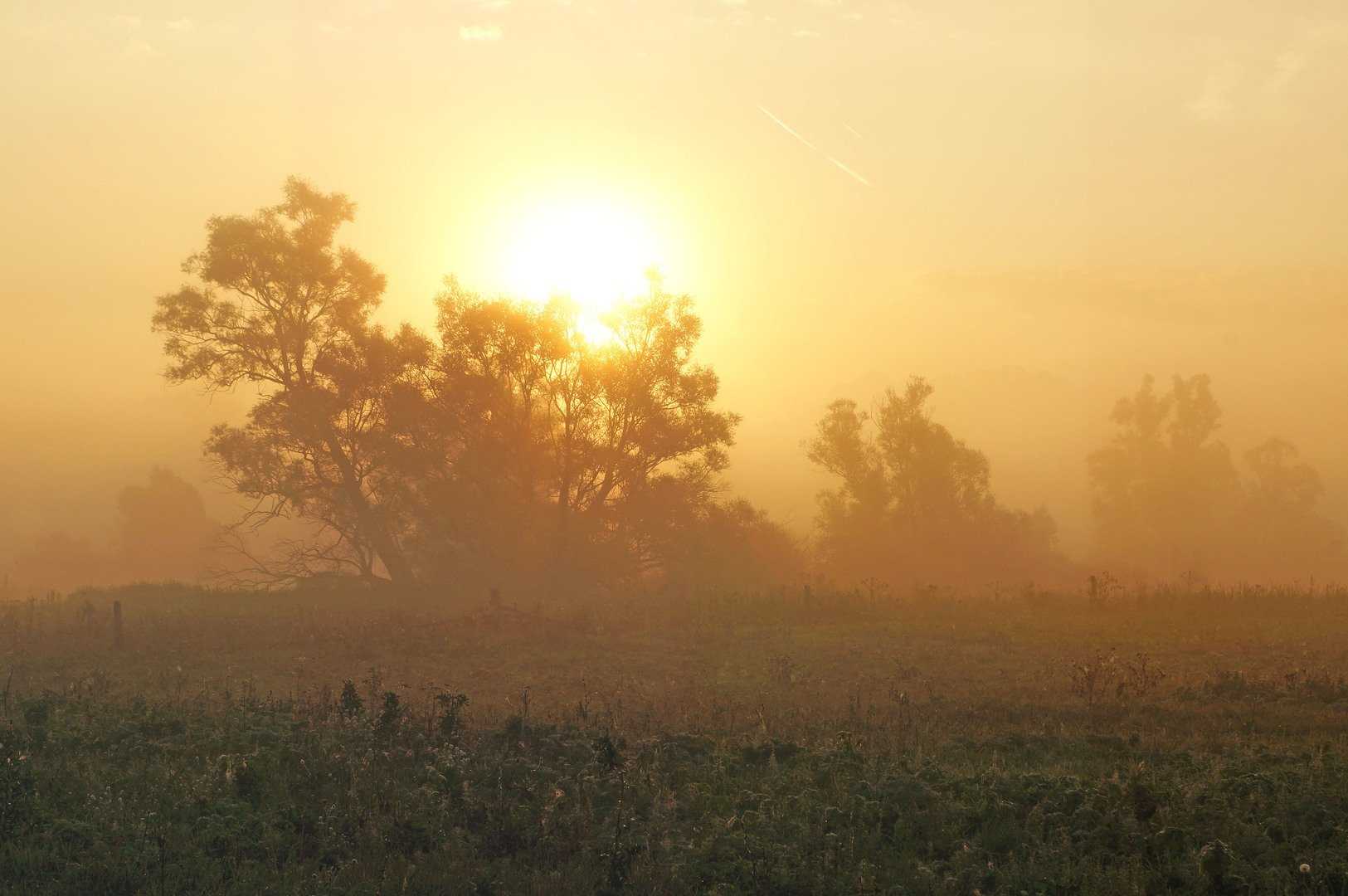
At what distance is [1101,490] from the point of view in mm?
79750

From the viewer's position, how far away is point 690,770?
11.7 metres

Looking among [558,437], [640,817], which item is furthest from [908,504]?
[640,817]

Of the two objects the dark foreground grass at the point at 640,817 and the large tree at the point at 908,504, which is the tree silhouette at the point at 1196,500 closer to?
the large tree at the point at 908,504

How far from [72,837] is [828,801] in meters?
7.67

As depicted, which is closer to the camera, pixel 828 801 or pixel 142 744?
pixel 828 801

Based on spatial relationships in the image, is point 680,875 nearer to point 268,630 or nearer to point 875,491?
point 268,630

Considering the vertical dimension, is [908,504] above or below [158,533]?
above

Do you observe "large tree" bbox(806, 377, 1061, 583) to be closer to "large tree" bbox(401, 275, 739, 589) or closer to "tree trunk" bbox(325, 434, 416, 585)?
"large tree" bbox(401, 275, 739, 589)

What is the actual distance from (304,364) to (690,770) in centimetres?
3199

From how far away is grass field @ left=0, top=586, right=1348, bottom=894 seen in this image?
29.5ft

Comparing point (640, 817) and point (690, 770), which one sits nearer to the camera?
point (640, 817)

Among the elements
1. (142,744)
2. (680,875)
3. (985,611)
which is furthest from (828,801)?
(985,611)

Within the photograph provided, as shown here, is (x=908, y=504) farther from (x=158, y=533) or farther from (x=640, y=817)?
(x=158, y=533)

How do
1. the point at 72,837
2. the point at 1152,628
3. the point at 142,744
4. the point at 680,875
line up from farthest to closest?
the point at 1152,628 < the point at 142,744 < the point at 72,837 < the point at 680,875
